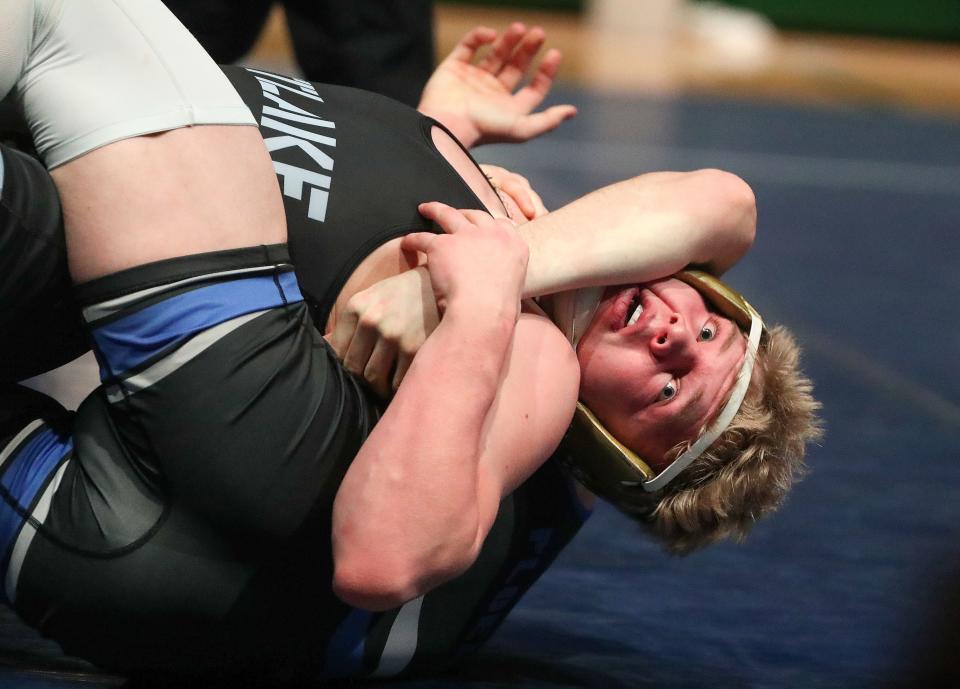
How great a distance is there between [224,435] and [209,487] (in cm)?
7

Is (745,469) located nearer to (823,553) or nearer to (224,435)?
(823,553)

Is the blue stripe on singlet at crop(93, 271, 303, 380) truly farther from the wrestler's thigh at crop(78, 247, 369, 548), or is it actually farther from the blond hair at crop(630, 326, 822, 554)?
the blond hair at crop(630, 326, 822, 554)

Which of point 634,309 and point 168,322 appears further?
point 634,309

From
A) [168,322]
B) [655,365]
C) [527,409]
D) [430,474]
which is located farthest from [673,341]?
[168,322]

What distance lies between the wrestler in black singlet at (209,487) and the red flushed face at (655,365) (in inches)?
16.3

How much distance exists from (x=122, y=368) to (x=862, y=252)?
3.85 metres

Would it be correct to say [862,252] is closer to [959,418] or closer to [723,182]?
[959,418]

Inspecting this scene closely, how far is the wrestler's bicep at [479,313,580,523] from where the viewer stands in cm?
185

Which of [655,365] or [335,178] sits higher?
[335,178]

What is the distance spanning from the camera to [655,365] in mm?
2158

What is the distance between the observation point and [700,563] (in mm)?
Answer: 2617

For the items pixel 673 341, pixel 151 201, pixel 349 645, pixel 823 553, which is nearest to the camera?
pixel 151 201

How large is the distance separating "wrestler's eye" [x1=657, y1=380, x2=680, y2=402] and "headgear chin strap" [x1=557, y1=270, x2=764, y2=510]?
0.08 metres

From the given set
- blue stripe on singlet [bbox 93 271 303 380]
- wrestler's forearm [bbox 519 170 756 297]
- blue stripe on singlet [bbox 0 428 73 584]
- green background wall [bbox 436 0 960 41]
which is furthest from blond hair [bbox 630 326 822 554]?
green background wall [bbox 436 0 960 41]
